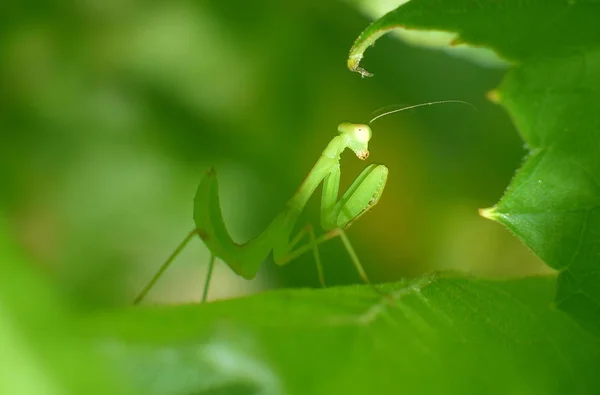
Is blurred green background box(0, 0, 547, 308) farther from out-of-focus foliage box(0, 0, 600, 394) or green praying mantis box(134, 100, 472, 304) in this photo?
green praying mantis box(134, 100, 472, 304)

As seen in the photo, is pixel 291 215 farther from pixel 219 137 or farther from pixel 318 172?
pixel 219 137

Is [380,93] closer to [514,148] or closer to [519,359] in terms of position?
[514,148]

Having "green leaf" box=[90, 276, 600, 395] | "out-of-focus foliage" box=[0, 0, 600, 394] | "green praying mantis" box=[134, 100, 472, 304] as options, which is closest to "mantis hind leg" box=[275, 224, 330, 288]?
"green praying mantis" box=[134, 100, 472, 304]

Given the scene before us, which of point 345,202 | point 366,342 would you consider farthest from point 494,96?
point 345,202

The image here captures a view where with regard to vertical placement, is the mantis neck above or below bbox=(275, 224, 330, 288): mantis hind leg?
above

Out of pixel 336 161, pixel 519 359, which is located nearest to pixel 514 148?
pixel 336 161

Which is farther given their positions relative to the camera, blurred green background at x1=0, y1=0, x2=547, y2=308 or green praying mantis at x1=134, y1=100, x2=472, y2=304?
blurred green background at x1=0, y1=0, x2=547, y2=308
